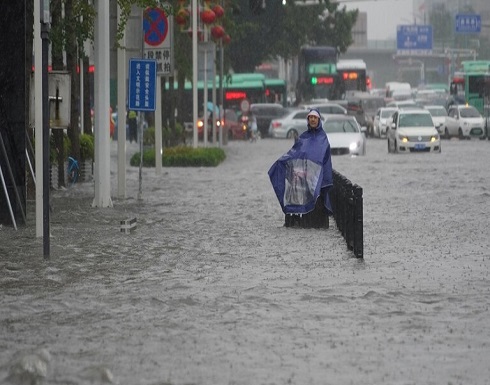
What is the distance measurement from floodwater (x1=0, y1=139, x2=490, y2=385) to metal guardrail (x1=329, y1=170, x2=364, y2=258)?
198 mm

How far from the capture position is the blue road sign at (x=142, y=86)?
1111 inches

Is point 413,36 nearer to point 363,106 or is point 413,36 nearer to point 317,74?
point 317,74

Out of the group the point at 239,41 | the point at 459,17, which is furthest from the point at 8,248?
the point at 459,17

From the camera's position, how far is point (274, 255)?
1742 centimetres

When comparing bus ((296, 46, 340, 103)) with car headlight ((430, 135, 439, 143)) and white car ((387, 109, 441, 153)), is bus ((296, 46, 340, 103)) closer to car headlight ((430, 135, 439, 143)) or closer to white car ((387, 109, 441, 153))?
white car ((387, 109, 441, 153))

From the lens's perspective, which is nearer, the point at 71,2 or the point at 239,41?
the point at 71,2

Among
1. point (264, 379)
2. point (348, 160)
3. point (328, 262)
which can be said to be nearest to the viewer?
point (264, 379)

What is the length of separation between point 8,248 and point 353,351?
8.43m

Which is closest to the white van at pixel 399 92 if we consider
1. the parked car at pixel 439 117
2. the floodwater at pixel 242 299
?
the parked car at pixel 439 117

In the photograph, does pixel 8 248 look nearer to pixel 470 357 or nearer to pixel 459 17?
pixel 470 357

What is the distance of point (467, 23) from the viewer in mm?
107688

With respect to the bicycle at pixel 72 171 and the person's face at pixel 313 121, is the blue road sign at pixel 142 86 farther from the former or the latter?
the person's face at pixel 313 121

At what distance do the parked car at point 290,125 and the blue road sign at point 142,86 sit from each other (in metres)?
49.3

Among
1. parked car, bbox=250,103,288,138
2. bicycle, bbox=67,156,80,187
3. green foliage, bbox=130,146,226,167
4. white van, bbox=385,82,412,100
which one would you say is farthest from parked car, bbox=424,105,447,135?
white van, bbox=385,82,412,100
